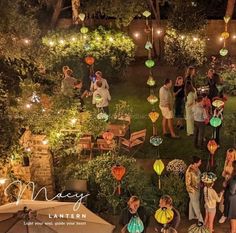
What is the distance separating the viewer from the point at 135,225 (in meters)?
7.98

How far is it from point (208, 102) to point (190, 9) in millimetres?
7317

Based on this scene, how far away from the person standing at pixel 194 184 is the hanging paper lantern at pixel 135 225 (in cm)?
152

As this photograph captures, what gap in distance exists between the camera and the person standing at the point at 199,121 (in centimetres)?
1156

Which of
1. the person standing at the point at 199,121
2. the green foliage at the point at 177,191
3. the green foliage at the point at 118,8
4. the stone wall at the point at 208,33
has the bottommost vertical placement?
the green foliage at the point at 177,191

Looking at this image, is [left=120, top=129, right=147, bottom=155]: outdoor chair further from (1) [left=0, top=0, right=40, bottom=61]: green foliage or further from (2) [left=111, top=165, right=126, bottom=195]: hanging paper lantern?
(1) [left=0, top=0, right=40, bottom=61]: green foliage

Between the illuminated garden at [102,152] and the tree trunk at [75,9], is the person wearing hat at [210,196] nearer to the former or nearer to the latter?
the illuminated garden at [102,152]

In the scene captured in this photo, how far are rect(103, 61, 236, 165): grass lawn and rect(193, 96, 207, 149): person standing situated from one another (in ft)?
0.74

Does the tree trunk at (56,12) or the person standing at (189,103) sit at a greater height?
the tree trunk at (56,12)

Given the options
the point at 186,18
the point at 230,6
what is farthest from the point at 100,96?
the point at 230,6

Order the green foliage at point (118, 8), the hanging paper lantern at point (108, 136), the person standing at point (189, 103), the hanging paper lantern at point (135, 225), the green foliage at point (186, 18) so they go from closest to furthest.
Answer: the hanging paper lantern at point (135, 225)
the hanging paper lantern at point (108, 136)
the person standing at point (189, 103)
the green foliage at point (186, 18)
the green foliage at point (118, 8)

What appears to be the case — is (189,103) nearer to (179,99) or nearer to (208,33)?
(179,99)

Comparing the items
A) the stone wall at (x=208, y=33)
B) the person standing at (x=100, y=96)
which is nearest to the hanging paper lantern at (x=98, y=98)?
the person standing at (x=100, y=96)

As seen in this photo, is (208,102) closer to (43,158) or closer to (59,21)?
(43,158)

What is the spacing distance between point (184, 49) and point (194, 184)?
9.17 meters
